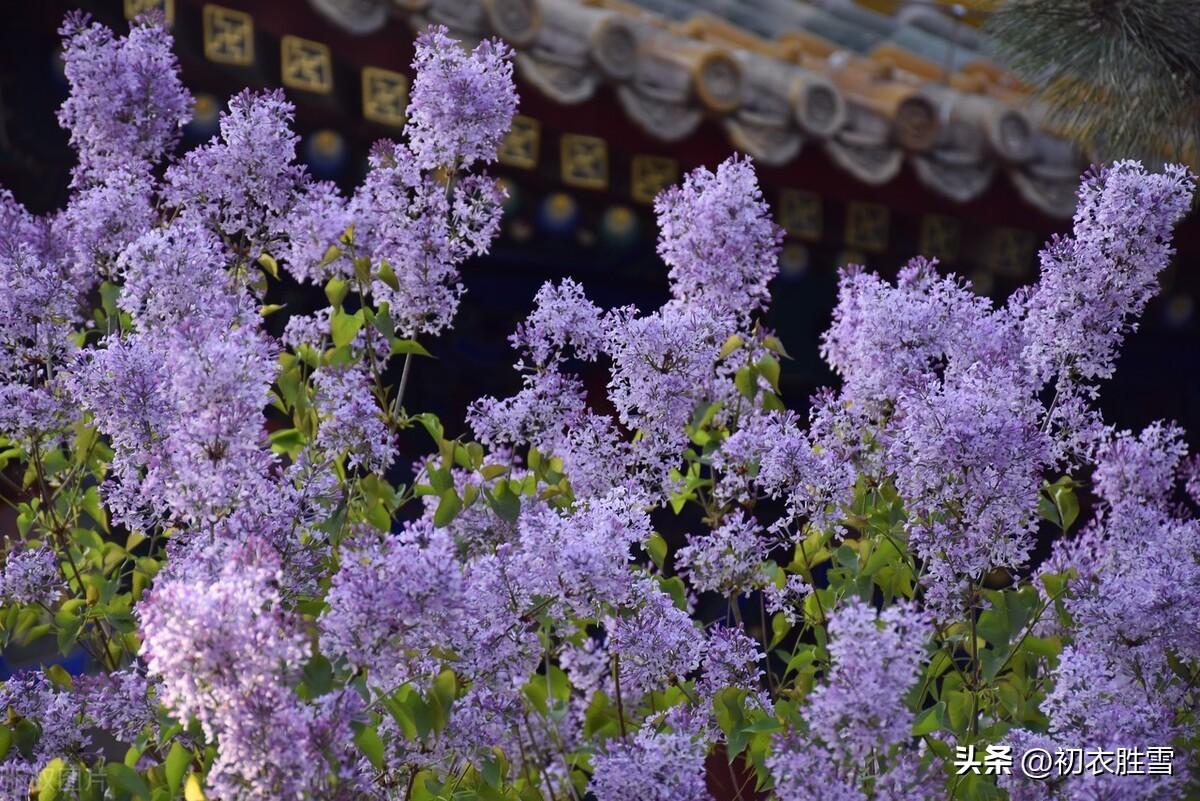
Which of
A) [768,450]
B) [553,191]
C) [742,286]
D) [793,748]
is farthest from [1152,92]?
[553,191]

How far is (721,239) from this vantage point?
1.60 metres

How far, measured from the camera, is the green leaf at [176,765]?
1.27 meters

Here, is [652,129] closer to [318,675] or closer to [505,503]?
[505,503]

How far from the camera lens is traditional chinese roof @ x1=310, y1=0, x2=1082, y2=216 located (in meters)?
2.79

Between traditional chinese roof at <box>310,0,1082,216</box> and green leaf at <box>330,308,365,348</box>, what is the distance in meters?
1.25

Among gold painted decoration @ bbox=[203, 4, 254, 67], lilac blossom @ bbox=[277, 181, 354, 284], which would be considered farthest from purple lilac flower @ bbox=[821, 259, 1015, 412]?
gold painted decoration @ bbox=[203, 4, 254, 67]

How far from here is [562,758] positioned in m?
1.35

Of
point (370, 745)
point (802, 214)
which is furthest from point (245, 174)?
point (802, 214)

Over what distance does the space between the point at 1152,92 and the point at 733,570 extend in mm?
827

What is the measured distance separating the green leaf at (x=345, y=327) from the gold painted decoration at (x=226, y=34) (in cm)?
140

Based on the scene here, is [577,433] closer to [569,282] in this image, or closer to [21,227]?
[569,282]

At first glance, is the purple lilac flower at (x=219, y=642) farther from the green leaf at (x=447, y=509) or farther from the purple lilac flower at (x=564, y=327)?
the purple lilac flower at (x=564, y=327)

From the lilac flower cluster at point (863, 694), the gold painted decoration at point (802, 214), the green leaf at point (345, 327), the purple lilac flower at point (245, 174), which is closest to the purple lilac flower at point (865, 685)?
the lilac flower cluster at point (863, 694)

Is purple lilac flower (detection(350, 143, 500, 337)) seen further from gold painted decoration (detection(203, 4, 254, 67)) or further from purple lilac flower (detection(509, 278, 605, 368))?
gold painted decoration (detection(203, 4, 254, 67))
